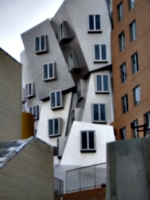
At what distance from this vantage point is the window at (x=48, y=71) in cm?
5178

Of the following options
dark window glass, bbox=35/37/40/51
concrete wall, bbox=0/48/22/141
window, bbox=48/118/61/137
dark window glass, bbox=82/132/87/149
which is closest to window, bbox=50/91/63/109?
window, bbox=48/118/61/137

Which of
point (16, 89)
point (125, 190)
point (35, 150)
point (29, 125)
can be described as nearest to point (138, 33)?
point (29, 125)

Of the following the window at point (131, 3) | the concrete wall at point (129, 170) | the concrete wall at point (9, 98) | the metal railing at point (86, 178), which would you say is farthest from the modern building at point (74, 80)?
the concrete wall at point (129, 170)

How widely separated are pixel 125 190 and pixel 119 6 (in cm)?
3108

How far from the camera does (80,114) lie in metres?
47.4

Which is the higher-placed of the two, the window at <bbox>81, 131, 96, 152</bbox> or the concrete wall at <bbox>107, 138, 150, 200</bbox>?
the window at <bbox>81, 131, 96, 152</bbox>

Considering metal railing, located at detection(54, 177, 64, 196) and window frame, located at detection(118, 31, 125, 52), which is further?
window frame, located at detection(118, 31, 125, 52)

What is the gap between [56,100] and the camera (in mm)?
51469

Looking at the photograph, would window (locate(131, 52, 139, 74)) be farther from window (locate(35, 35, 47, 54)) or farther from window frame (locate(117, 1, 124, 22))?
window (locate(35, 35, 47, 54))

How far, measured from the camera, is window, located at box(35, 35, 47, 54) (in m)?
53.1

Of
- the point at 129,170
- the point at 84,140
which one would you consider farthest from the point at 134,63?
the point at 129,170

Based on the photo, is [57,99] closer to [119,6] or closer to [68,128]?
[68,128]

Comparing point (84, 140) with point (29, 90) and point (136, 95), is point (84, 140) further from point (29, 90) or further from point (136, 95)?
point (29, 90)

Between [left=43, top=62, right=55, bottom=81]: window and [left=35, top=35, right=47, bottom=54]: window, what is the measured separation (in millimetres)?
1656
